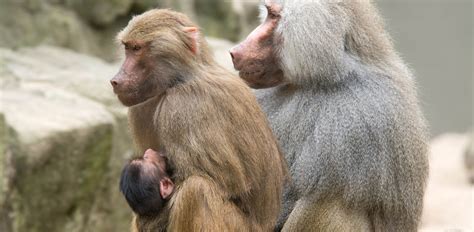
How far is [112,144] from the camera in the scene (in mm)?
6172

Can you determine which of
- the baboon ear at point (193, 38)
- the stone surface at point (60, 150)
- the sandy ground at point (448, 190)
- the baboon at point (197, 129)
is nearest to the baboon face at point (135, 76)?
the baboon at point (197, 129)

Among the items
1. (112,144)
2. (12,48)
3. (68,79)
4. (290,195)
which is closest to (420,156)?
(290,195)

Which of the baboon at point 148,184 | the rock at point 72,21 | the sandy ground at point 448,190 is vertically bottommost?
the sandy ground at point 448,190

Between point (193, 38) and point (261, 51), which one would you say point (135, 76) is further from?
point (261, 51)

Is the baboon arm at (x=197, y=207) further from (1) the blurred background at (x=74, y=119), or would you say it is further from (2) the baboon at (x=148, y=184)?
(1) the blurred background at (x=74, y=119)

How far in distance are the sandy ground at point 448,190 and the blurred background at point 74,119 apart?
17mm

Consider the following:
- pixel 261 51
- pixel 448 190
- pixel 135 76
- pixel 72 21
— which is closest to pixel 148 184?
pixel 135 76

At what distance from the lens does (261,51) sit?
4.05 meters

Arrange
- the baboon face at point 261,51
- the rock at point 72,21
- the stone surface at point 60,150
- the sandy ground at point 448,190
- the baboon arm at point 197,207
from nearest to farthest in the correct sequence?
the baboon arm at point 197,207 < the baboon face at point 261,51 < the stone surface at point 60,150 < the rock at point 72,21 < the sandy ground at point 448,190

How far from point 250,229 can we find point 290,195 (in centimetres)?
38

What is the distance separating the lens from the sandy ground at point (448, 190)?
8461 millimetres

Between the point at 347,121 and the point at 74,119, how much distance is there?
2.46 meters

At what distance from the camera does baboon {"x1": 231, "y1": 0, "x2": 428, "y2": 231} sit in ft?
12.8

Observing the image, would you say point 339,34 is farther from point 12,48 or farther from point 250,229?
point 12,48
